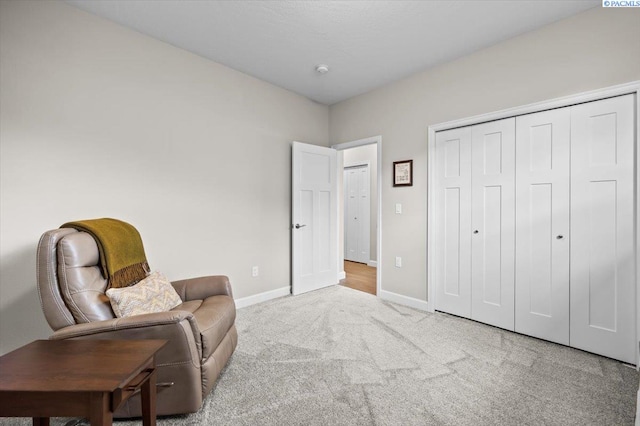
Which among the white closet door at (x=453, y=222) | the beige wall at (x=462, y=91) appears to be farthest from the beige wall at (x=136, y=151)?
the white closet door at (x=453, y=222)

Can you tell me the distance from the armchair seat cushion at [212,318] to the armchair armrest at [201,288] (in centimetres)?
6

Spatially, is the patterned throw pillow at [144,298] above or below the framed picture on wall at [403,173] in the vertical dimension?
below

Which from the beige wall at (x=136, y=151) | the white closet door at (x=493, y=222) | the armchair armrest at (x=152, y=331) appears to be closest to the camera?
the armchair armrest at (x=152, y=331)

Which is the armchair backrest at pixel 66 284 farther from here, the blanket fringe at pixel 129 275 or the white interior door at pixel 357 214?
the white interior door at pixel 357 214

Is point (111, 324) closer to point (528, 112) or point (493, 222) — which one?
point (493, 222)

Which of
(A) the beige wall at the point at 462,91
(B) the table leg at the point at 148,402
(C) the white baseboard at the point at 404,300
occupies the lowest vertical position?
(C) the white baseboard at the point at 404,300

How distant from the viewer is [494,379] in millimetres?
1934

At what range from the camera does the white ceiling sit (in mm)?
2244

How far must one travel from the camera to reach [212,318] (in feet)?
5.96

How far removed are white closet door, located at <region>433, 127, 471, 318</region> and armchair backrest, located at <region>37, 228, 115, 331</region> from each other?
2.93m

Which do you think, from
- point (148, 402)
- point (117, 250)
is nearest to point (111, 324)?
point (148, 402)

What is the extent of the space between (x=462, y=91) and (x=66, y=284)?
3547 millimetres

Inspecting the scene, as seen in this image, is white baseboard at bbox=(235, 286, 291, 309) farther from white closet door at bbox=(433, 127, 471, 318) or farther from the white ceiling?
the white ceiling

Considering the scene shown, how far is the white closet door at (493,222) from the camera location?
106 inches
